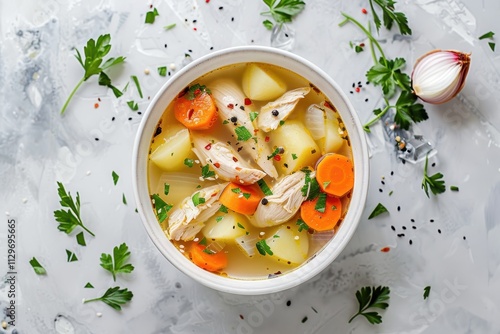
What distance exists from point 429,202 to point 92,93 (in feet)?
3.56

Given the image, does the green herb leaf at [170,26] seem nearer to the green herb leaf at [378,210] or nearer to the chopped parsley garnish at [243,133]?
the chopped parsley garnish at [243,133]

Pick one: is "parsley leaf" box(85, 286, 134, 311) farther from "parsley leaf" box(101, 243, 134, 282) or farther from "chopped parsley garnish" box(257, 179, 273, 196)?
"chopped parsley garnish" box(257, 179, 273, 196)

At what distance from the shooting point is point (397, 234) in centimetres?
199

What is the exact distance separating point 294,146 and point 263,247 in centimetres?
29

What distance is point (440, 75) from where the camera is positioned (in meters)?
1.92

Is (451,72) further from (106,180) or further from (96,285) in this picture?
(96,285)

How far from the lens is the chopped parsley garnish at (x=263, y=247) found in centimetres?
180

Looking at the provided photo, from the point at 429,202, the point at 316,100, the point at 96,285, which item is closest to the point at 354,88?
the point at 316,100

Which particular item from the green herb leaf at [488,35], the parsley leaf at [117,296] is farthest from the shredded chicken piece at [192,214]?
the green herb leaf at [488,35]

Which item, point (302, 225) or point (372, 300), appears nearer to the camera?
point (302, 225)

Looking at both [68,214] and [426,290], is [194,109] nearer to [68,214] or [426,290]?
[68,214]

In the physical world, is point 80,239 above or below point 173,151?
below

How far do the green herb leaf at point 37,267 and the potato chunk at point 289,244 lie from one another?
0.75 metres

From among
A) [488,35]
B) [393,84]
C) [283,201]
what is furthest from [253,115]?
[488,35]
